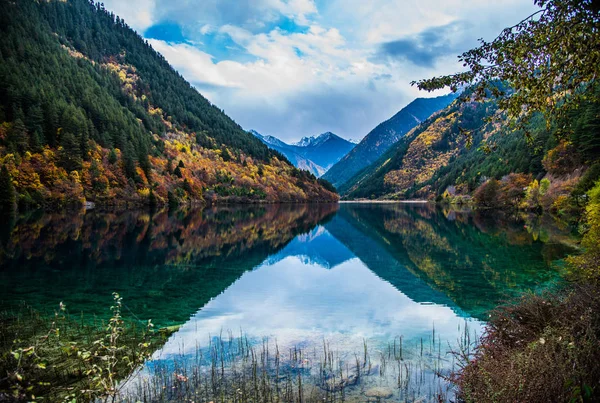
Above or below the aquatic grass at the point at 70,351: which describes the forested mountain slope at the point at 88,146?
above

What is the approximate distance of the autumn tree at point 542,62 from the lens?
8.32 metres

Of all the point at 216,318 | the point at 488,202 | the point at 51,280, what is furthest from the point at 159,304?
the point at 488,202

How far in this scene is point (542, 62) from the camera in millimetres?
9281

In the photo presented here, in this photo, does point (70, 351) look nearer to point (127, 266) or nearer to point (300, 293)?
point (300, 293)

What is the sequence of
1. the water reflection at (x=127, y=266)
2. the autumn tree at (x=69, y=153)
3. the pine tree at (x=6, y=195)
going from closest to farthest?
the water reflection at (x=127, y=266)
the pine tree at (x=6, y=195)
the autumn tree at (x=69, y=153)

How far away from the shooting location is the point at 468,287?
21.2 m

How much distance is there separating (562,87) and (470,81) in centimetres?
223

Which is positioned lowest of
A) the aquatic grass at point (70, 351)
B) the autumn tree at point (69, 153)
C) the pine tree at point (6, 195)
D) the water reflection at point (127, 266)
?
the aquatic grass at point (70, 351)

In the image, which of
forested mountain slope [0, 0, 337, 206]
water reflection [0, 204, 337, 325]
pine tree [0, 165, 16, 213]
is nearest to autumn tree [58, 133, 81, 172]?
forested mountain slope [0, 0, 337, 206]

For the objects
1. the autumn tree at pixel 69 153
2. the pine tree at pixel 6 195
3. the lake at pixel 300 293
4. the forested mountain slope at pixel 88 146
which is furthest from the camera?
the autumn tree at pixel 69 153

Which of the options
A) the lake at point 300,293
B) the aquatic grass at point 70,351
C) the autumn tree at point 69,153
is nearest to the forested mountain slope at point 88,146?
the autumn tree at point 69,153

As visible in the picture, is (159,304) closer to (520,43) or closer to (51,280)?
(51,280)

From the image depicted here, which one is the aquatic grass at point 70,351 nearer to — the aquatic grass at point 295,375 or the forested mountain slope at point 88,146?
the aquatic grass at point 295,375

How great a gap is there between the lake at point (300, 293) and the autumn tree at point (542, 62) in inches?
299
